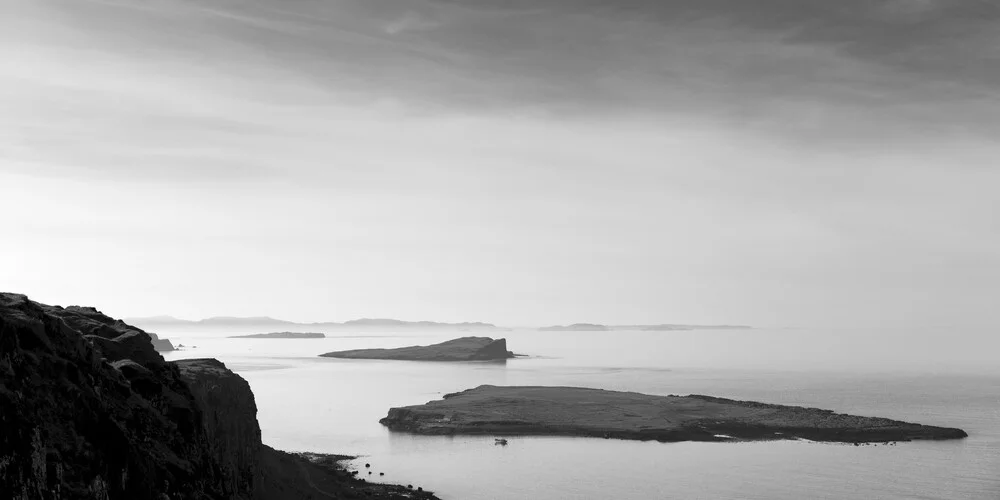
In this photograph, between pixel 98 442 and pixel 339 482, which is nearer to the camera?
pixel 98 442

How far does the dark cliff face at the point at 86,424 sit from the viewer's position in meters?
30.6

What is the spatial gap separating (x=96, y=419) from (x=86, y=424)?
18.2 inches

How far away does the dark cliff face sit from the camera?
100 feet

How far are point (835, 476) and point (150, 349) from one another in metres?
71.9

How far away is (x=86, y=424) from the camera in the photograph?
116ft

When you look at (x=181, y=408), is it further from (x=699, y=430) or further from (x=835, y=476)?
(x=699, y=430)

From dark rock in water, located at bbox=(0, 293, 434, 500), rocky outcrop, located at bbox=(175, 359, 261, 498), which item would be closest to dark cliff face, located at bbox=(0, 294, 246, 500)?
dark rock in water, located at bbox=(0, 293, 434, 500)

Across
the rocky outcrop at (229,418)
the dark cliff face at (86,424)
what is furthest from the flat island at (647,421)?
Result: the dark cliff face at (86,424)

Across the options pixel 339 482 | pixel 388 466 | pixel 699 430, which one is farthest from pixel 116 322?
pixel 699 430

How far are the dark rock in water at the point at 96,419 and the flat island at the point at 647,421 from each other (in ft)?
239

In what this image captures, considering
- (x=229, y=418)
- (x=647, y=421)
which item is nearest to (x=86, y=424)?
(x=229, y=418)

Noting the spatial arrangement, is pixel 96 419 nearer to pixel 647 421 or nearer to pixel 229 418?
pixel 229 418

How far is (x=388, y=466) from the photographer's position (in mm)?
94812

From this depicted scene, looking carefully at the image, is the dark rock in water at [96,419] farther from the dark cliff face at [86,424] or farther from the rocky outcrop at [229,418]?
the rocky outcrop at [229,418]
